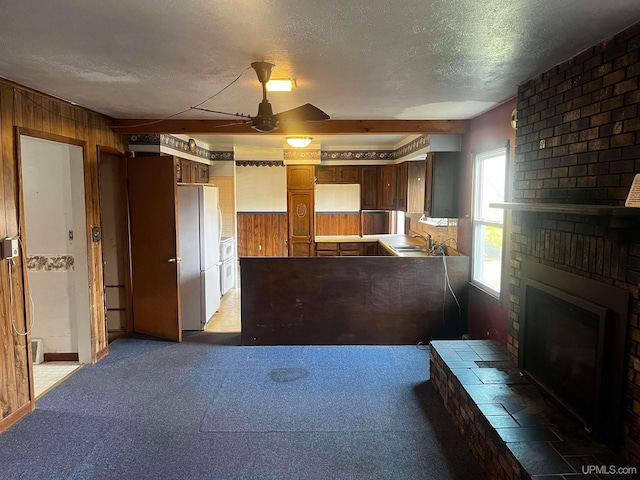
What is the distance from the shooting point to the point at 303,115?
8.45ft

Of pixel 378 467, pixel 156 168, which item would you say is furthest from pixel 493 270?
pixel 156 168

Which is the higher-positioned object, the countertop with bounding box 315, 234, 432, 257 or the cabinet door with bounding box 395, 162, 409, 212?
the cabinet door with bounding box 395, 162, 409, 212

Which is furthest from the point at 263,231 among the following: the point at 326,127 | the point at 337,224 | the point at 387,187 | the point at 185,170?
the point at 326,127

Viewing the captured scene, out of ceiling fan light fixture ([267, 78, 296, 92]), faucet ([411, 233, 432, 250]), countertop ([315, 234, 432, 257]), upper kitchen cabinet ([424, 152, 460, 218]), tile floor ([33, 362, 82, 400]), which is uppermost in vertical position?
ceiling fan light fixture ([267, 78, 296, 92])

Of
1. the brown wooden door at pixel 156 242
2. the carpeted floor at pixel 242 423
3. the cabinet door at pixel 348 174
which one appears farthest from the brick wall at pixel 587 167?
the cabinet door at pixel 348 174

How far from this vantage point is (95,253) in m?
3.90

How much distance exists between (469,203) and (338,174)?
3476mm

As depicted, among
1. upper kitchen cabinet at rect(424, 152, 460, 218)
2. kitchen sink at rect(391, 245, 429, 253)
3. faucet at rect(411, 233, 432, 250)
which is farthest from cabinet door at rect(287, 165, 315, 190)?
upper kitchen cabinet at rect(424, 152, 460, 218)

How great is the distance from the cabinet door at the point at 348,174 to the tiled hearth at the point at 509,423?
15.3 feet

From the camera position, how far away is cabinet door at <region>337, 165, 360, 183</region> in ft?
24.2

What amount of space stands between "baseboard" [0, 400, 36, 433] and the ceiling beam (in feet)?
8.73

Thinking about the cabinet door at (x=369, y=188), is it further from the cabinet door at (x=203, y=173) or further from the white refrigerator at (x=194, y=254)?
the white refrigerator at (x=194, y=254)

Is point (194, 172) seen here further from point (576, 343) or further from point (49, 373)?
point (576, 343)

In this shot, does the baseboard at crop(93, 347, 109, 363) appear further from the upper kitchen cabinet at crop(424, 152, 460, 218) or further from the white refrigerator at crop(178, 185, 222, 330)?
the upper kitchen cabinet at crop(424, 152, 460, 218)
